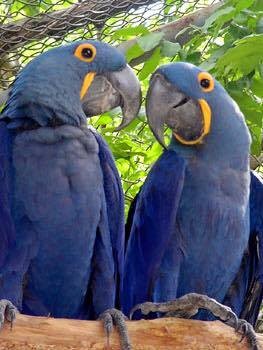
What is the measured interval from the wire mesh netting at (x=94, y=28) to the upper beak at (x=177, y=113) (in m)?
0.32

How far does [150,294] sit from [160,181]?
266 millimetres

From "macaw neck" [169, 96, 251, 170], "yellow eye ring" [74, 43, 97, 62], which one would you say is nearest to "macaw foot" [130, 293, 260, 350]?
"macaw neck" [169, 96, 251, 170]

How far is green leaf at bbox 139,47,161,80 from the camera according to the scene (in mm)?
2018

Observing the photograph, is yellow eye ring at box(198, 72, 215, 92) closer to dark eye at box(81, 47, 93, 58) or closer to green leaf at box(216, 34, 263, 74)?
green leaf at box(216, 34, 263, 74)

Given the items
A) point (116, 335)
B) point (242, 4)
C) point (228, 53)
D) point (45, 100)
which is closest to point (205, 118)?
point (228, 53)

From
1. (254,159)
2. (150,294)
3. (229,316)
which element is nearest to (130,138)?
(254,159)

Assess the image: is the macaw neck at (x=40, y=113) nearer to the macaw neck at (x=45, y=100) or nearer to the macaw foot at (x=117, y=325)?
the macaw neck at (x=45, y=100)

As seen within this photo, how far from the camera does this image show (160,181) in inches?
70.9

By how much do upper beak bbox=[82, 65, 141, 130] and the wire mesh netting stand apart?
0.92 ft

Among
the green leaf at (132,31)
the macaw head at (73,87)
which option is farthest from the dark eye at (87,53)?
the green leaf at (132,31)

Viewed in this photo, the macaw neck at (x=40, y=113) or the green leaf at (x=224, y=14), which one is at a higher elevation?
the green leaf at (x=224, y=14)

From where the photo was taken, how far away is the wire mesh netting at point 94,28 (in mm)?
2234

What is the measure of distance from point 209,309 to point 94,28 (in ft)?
3.68

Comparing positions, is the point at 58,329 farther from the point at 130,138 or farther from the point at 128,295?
the point at 130,138
